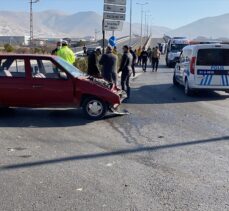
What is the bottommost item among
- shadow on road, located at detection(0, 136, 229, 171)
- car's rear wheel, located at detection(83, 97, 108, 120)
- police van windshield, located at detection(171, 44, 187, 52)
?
shadow on road, located at detection(0, 136, 229, 171)

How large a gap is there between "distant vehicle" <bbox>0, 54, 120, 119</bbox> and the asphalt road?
367 millimetres

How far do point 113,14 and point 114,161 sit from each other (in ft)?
41.0

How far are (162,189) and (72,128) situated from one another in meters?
4.09

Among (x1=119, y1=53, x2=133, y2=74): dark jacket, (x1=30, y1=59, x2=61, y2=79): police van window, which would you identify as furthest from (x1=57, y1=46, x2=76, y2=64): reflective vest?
(x1=30, y1=59, x2=61, y2=79): police van window

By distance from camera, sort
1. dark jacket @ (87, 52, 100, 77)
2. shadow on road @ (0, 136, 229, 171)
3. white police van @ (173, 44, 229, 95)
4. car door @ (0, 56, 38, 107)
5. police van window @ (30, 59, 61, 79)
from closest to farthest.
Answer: shadow on road @ (0, 136, 229, 171) < car door @ (0, 56, 38, 107) < police van window @ (30, 59, 61, 79) < dark jacket @ (87, 52, 100, 77) < white police van @ (173, 44, 229, 95)

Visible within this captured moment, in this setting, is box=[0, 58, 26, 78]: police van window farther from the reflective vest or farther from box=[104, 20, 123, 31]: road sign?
box=[104, 20, 123, 31]: road sign

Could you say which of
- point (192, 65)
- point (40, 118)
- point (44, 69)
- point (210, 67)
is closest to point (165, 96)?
point (192, 65)

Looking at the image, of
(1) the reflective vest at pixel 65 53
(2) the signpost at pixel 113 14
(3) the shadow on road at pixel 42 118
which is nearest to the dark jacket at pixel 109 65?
(1) the reflective vest at pixel 65 53

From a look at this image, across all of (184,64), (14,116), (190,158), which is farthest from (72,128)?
(184,64)

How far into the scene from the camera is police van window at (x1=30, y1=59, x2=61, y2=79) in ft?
33.8

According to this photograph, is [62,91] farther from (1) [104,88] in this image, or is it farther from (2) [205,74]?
(2) [205,74]

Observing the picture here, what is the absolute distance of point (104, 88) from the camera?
407 inches

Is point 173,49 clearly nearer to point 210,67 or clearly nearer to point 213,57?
point 213,57

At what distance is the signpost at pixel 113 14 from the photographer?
1822cm
